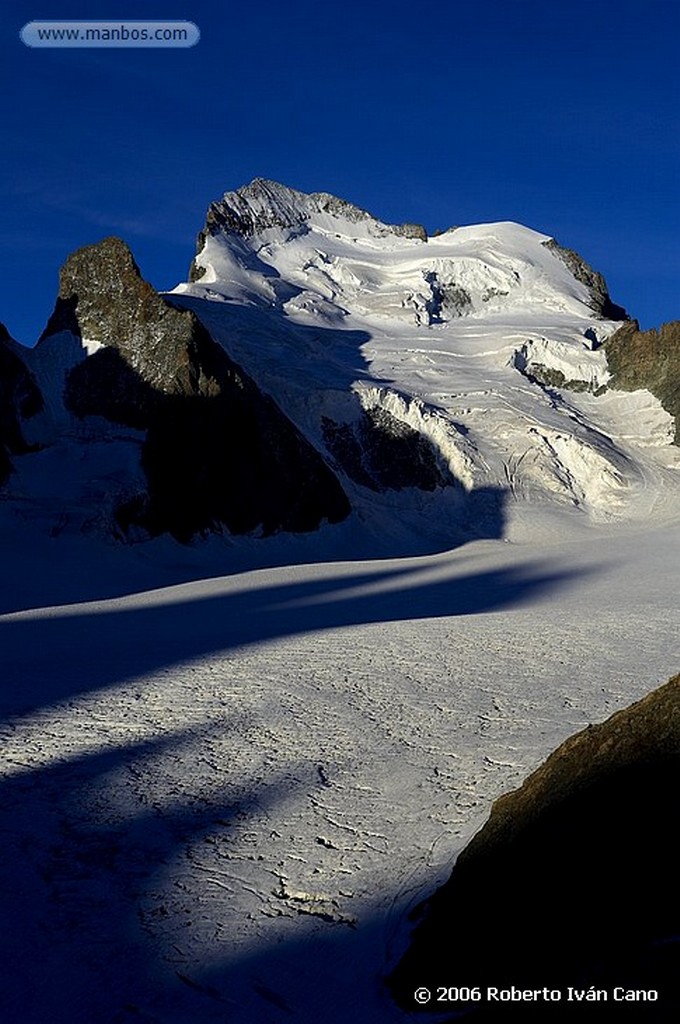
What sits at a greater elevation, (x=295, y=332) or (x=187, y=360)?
(x=295, y=332)

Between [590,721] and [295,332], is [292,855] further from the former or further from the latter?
[295,332]

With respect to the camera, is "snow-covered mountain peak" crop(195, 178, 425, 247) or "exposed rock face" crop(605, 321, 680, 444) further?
"snow-covered mountain peak" crop(195, 178, 425, 247)

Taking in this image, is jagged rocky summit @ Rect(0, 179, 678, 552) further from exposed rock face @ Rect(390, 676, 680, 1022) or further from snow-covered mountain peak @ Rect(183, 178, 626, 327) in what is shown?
exposed rock face @ Rect(390, 676, 680, 1022)

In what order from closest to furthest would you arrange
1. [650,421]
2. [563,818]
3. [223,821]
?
[563,818] < [223,821] < [650,421]

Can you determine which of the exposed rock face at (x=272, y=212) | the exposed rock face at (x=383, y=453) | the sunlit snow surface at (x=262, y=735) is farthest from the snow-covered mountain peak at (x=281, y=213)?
the sunlit snow surface at (x=262, y=735)

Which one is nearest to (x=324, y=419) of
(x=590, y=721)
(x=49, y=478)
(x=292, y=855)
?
(x=49, y=478)

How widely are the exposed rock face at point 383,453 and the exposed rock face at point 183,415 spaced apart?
3.56 metres

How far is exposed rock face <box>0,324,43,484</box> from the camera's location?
3209 cm

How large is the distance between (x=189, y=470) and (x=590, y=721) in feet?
83.7

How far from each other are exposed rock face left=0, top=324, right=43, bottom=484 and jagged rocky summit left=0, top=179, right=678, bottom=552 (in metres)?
0.09

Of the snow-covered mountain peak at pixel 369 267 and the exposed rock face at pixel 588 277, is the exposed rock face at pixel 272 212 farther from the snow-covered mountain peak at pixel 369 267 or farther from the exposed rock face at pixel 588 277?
the exposed rock face at pixel 588 277

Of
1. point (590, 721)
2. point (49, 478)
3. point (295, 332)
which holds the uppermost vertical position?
point (295, 332)

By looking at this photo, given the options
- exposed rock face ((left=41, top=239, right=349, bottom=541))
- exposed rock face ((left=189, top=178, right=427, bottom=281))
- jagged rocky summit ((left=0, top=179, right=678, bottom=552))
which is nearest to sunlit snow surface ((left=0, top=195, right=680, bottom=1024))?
exposed rock face ((left=41, top=239, right=349, bottom=541))

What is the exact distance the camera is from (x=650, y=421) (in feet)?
158
